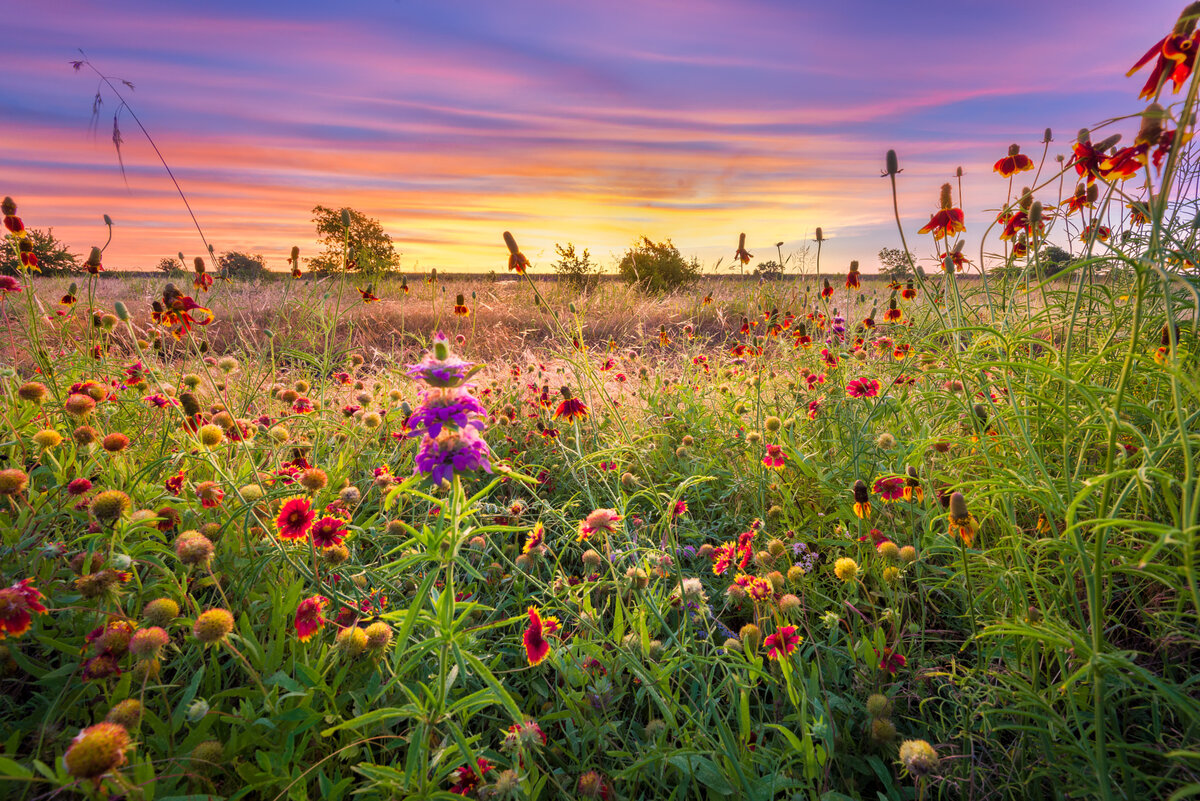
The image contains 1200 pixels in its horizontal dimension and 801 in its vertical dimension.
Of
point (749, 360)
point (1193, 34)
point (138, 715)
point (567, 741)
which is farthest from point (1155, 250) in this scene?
point (749, 360)

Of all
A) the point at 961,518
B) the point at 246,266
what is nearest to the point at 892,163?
the point at 961,518

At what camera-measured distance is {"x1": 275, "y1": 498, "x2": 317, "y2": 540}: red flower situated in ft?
Result: 4.12

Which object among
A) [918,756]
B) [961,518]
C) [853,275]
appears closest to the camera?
[918,756]

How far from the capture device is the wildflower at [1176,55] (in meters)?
1.03

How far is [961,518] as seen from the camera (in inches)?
43.9

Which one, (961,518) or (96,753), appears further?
(961,518)

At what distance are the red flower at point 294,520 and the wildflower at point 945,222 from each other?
87.1 inches

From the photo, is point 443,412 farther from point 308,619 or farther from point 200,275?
point 200,275

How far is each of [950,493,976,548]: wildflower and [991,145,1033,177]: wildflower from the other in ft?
6.12

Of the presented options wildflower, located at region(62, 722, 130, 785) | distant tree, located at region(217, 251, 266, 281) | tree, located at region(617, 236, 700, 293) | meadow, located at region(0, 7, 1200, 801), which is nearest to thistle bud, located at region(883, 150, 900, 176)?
meadow, located at region(0, 7, 1200, 801)

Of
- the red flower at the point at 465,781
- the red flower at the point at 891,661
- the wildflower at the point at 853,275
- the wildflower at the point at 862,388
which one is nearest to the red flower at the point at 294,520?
the red flower at the point at 465,781

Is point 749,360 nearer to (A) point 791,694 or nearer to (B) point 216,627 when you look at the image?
(A) point 791,694

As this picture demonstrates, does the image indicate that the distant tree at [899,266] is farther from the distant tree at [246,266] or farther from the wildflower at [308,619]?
the distant tree at [246,266]

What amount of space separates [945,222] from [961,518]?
1.36m
